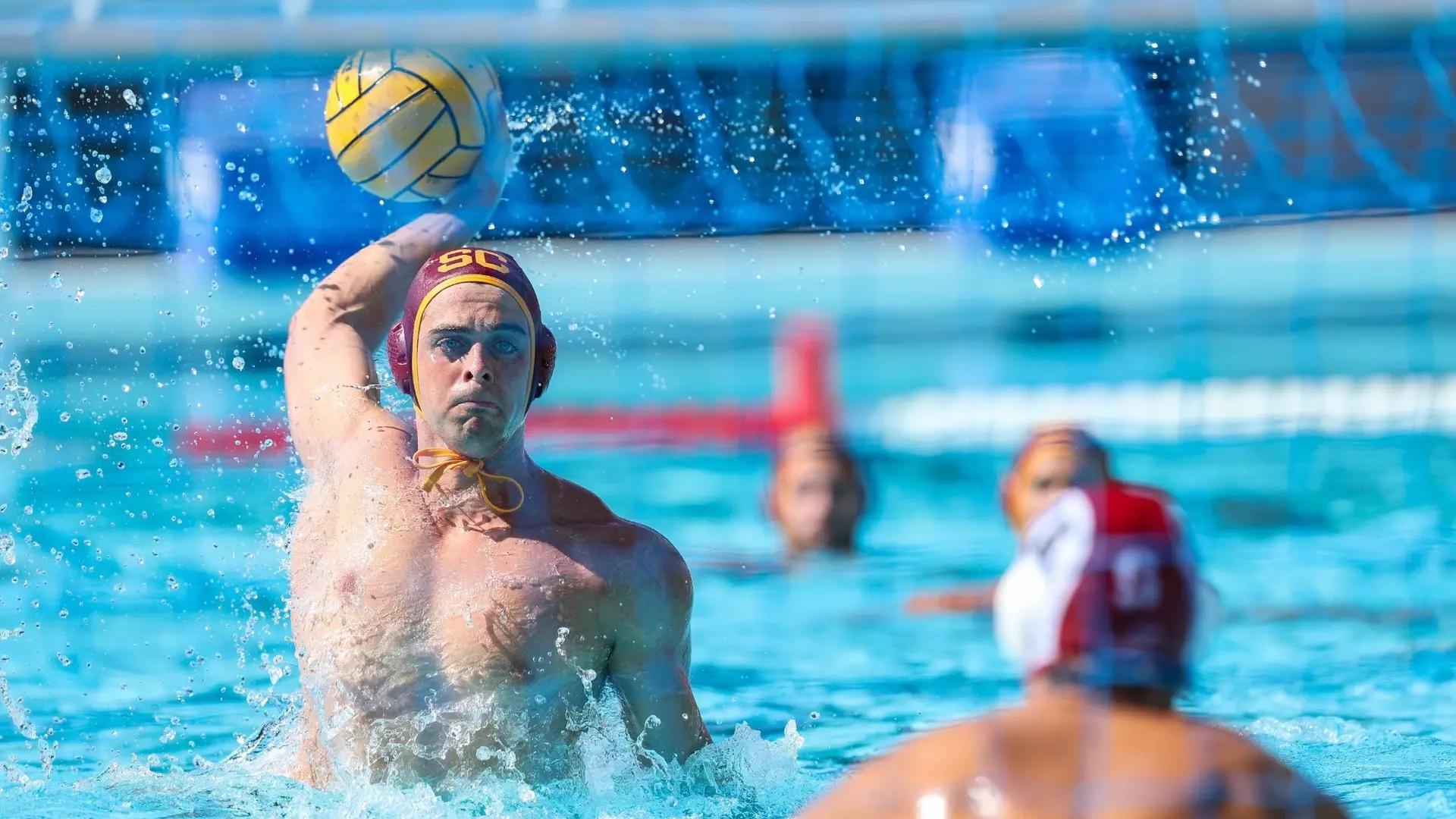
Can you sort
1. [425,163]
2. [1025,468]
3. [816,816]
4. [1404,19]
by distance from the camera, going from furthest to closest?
[1404,19] → [1025,468] → [425,163] → [816,816]

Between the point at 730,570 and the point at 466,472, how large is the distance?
3303 mm

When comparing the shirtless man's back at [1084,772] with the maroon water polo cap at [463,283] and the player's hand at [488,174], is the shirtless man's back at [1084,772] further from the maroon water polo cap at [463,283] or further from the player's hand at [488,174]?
the player's hand at [488,174]

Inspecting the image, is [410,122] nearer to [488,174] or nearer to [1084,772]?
[488,174]

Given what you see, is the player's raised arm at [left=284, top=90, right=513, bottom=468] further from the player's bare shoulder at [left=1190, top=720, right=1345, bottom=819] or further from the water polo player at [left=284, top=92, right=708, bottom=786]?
the player's bare shoulder at [left=1190, top=720, right=1345, bottom=819]

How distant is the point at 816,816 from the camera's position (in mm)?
1802

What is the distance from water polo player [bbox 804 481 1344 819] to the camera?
1.68 m

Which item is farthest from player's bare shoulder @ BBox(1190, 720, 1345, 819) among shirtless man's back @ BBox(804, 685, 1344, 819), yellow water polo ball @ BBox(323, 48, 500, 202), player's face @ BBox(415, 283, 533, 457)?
yellow water polo ball @ BBox(323, 48, 500, 202)

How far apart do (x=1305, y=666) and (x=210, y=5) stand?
188 inches

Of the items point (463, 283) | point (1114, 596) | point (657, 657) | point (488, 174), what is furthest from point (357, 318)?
point (1114, 596)

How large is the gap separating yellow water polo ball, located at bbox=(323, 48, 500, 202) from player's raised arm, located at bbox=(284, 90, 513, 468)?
62 mm

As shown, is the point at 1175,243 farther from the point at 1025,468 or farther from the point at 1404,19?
the point at 1025,468

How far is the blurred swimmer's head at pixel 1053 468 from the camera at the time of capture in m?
4.71

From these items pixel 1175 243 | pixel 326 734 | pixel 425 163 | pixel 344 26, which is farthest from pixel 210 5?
pixel 1175 243

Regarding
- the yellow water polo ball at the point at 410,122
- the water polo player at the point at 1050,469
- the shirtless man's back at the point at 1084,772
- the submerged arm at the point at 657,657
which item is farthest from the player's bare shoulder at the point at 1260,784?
the water polo player at the point at 1050,469
